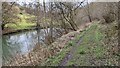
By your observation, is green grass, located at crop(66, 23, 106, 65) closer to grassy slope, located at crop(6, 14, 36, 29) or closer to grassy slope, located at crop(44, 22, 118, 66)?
grassy slope, located at crop(44, 22, 118, 66)

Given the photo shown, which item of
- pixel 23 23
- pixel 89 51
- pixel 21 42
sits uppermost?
pixel 23 23

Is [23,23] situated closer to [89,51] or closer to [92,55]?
[89,51]

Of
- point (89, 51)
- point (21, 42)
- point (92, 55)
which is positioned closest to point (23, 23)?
point (21, 42)

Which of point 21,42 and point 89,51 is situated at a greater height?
point 89,51

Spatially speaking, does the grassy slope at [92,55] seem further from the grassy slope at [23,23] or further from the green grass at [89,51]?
the grassy slope at [23,23]

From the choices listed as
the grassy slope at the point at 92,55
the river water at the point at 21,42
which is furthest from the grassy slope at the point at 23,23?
the grassy slope at the point at 92,55

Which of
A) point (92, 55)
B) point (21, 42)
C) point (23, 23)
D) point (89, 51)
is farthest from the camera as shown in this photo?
point (21, 42)

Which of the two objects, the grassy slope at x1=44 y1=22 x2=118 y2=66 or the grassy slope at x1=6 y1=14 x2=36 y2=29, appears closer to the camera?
the grassy slope at x1=44 y1=22 x2=118 y2=66

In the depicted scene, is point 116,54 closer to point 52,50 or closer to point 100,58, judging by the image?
point 100,58

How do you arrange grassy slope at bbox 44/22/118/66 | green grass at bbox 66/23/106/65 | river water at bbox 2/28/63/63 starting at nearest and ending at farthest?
grassy slope at bbox 44/22/118/66 < green grass at bbox 66/23/106/65 < river water at bbox 2/28/63/63

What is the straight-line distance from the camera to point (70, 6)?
18.7ft

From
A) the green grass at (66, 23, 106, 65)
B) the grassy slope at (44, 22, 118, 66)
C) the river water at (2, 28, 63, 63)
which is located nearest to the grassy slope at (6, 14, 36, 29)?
the river water at (2, 28, 63, 63)

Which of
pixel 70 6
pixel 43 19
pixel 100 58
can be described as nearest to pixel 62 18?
pixel 70 6

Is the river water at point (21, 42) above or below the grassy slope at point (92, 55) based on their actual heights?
below
